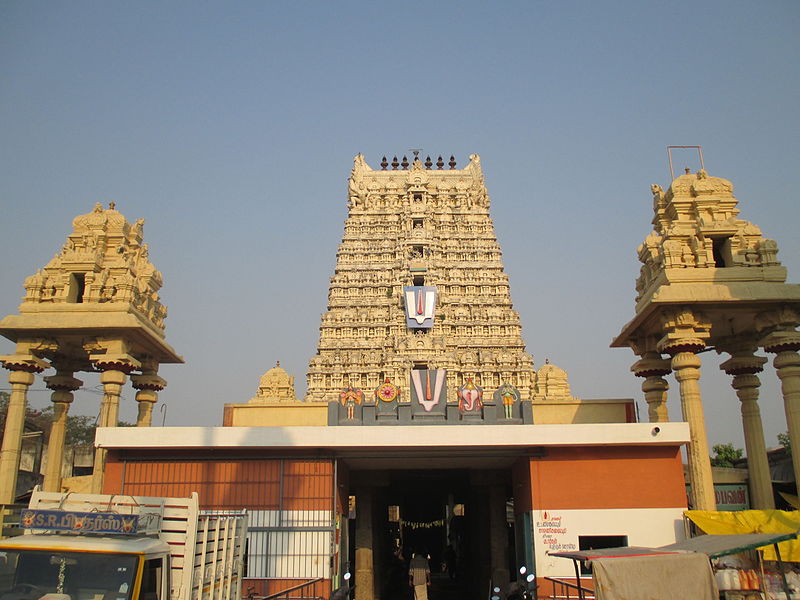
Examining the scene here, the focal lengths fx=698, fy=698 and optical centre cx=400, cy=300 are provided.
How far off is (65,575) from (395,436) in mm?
9516

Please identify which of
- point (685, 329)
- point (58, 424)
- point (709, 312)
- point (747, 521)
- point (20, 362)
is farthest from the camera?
point (58, 424)

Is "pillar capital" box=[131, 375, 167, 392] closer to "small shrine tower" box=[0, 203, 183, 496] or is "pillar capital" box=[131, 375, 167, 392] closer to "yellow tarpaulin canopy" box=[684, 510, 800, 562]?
"small shrine tower" box=[0, 203, 183, 496]

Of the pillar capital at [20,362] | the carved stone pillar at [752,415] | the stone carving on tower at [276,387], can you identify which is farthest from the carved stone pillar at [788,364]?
the stone carving on tower at [276,387]

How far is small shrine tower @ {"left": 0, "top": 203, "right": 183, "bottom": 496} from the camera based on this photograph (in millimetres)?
20953

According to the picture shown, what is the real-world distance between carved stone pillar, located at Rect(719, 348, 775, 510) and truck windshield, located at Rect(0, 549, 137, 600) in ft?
57.5

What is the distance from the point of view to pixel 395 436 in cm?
1647

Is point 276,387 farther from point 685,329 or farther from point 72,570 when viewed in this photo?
point 72,570

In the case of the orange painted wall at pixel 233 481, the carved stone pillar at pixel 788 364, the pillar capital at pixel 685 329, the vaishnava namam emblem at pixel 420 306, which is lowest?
the orange painted wall at pixel 233 481

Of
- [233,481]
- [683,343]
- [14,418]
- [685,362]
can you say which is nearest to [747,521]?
[685,362]

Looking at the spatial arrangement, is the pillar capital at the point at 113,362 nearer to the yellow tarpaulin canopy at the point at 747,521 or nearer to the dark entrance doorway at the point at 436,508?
the dark entrance doorway at the point at 436,508

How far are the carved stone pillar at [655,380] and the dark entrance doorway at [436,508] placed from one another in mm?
5197

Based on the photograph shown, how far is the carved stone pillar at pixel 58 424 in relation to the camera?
21438 mm

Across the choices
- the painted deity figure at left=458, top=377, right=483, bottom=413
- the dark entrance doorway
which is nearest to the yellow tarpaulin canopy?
the painted deity figure at left=458, top=377, right=483, bottom=413

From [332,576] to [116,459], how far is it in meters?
5.91
